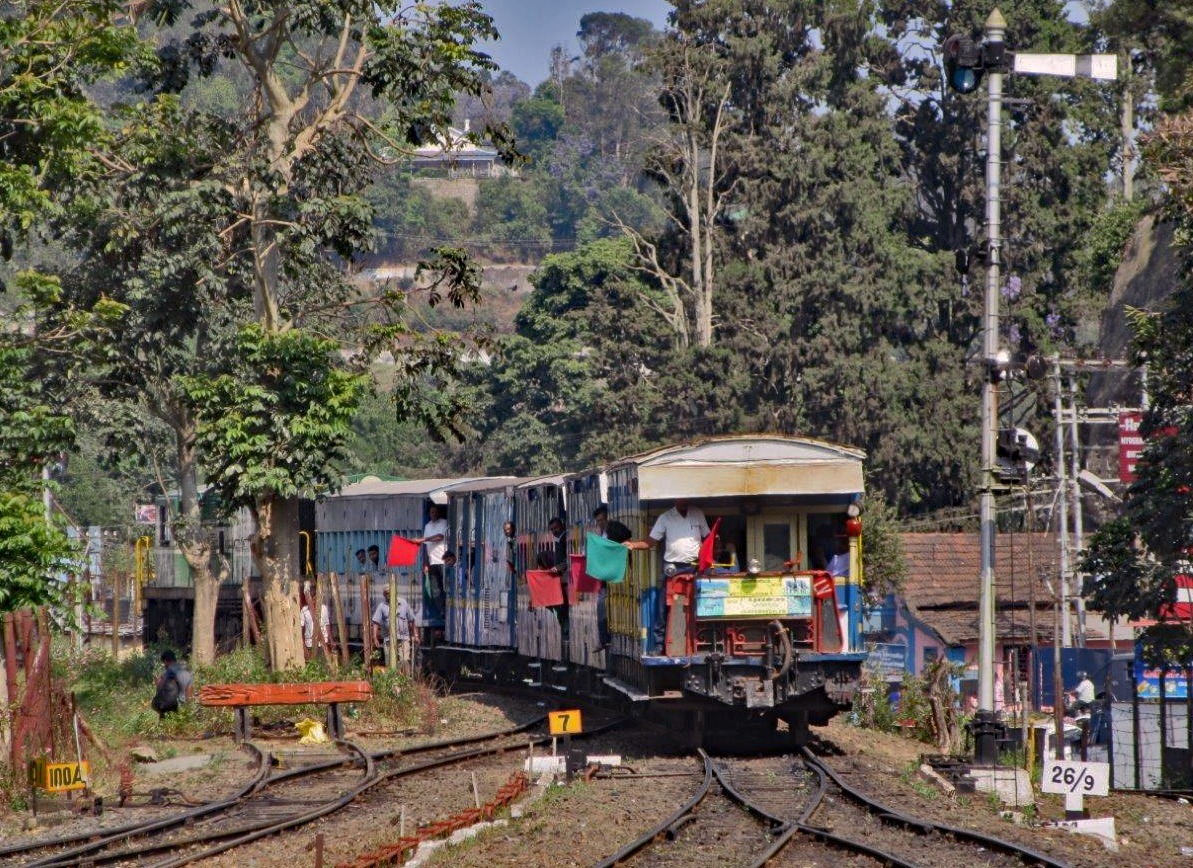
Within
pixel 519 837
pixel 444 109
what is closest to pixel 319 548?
pixel 444 109

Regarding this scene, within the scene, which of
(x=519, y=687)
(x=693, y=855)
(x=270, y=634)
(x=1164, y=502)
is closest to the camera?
(x=693, y=855)

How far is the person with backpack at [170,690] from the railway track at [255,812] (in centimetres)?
218

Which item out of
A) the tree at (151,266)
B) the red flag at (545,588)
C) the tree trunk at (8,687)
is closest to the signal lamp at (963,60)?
the red flag at (545,588)

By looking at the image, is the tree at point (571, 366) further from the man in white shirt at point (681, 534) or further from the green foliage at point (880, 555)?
the man in white shirt at point (681, 534)

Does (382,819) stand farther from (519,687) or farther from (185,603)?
(185,603)

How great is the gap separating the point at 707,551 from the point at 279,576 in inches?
388

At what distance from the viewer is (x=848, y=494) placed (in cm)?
1975

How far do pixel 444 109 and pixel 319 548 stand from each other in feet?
44.3

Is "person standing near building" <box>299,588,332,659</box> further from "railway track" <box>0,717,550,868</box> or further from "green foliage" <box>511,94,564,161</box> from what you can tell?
"green foliage" <box>511,94,564,161</box>

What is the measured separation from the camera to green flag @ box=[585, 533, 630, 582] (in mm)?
20422

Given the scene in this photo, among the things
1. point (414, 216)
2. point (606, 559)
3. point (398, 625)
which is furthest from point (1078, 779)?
point (414, 216)

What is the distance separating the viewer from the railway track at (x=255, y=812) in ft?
45.6

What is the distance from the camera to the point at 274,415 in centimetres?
2622

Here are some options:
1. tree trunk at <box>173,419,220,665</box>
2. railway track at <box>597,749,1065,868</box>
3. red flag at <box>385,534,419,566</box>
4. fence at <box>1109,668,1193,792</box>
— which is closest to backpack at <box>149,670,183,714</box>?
red flag at <box>385,534,419,566</box>
